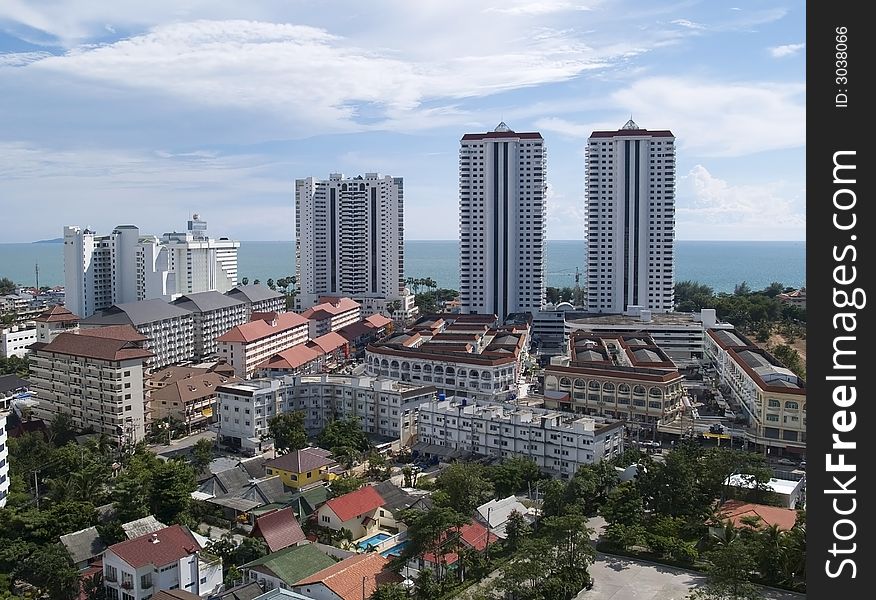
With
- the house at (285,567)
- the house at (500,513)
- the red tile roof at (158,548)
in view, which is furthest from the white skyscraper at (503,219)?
the red tile roof at (158,548)

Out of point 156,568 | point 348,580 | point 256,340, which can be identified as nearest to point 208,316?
point 256,340

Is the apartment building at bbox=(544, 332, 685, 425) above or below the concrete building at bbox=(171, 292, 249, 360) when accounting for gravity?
below

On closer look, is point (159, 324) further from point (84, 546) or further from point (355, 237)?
point (84, 546)

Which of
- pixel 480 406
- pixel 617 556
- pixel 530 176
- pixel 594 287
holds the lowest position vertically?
pixel 617 556

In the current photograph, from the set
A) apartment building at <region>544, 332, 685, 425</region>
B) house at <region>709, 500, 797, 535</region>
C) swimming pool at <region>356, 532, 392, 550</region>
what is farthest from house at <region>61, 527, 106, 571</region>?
apartment building at <region>544, 332, 685, 425</region>

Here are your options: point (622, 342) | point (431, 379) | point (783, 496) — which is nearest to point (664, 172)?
point (622, 342)

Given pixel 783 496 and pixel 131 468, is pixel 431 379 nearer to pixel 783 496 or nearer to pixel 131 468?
pixel 131 468

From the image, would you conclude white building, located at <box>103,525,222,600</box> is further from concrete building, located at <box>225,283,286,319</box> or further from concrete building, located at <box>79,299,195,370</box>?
concrete building, located at <box>225,283,286,319</box>

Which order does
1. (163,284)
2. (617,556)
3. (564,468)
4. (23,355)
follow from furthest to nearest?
1. (163,284)
2. (23,355)
3. (564,468)
4. (617,556)
